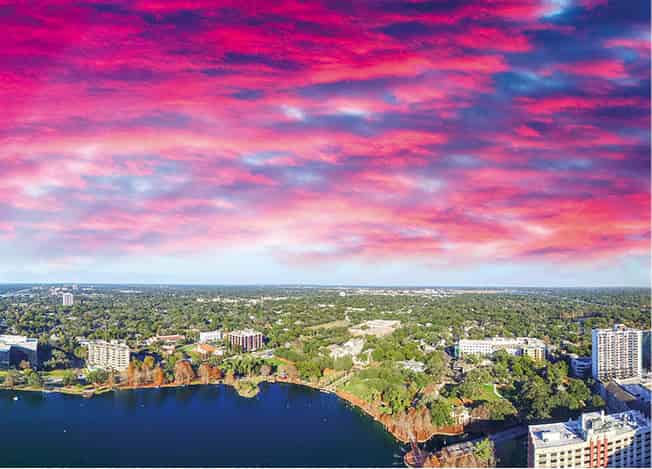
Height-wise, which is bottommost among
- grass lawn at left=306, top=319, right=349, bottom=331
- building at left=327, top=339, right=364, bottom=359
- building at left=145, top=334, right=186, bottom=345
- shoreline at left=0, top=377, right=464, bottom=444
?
shoreline at left=0, top=377, right=464, bottom=444

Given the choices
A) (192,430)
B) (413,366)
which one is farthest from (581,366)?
(192,430)

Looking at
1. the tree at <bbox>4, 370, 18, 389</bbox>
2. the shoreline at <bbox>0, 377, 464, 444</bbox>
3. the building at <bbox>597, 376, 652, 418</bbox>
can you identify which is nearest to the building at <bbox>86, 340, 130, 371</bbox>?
the shoreline at <bbox>0, 377, 464, 444</bbox>

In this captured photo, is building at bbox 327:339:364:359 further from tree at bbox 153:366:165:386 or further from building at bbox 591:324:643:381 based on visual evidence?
building at bbox 591:324:643:381

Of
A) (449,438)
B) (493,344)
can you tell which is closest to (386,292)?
(493,344)

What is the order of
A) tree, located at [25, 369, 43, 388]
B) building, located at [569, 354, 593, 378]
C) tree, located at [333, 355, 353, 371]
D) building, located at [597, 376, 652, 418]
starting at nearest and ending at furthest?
1. building, located at [597, 376, 652, 418]
2. building, located at [569, 354, 593, 378]
3. tree, located at [25, 369, 43, 388]
4. tree, located at [333, 355, 353, 371]

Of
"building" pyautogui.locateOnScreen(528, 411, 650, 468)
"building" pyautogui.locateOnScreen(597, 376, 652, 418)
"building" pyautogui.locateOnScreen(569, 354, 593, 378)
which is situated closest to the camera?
"building" pyautogui.locateOnScreen(528, 411, 650, 468)

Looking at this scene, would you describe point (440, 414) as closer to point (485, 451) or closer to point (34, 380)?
point (485, 451)

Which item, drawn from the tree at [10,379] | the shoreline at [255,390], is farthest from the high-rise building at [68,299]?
the shoreline at [255,390]

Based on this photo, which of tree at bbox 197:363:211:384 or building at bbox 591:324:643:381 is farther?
tree at bbox 197:363:211:384
